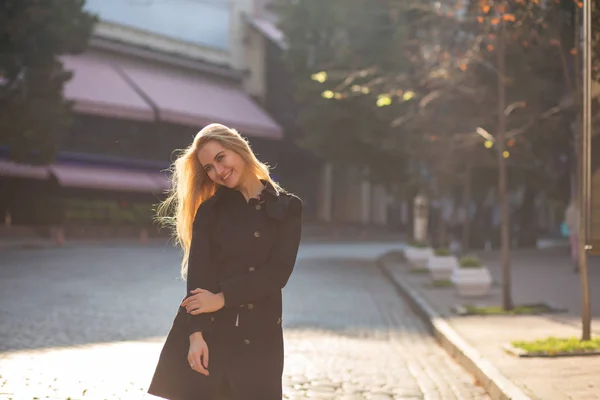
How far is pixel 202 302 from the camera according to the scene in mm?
4141

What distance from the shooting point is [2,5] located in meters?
28.4

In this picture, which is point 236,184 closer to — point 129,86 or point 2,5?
point 2,5

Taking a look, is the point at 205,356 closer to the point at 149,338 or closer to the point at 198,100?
the point at 149,338

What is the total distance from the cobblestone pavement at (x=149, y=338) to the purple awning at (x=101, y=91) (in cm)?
1789

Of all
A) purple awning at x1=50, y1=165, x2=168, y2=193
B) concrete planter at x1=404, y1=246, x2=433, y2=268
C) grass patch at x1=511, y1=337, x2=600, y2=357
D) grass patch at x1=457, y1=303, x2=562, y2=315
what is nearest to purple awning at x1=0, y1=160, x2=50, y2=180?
purple awning at x1=50, y1=165, x2=168, y2=193

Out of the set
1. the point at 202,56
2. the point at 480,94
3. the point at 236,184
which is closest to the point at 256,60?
the point at 202,56

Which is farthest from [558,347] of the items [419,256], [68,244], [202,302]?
[68,244]

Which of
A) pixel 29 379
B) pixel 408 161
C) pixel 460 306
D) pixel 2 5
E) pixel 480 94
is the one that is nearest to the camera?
pixel 29 379

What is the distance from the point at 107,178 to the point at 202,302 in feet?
121

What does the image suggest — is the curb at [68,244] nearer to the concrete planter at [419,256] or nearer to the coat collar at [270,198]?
the concrete planter at [419,256]

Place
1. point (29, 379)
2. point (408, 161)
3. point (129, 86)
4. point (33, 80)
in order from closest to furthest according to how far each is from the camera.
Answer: point (29, 379)
point (33, 80)
point (408, 161)
point (129, 86)

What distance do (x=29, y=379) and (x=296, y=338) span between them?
14.0ft

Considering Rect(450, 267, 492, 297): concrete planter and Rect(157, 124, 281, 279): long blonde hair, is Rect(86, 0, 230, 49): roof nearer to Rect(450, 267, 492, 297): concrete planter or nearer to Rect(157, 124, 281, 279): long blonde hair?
Rect(450, 267, 492, 297): concrete planter

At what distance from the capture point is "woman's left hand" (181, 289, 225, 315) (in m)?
4.14
